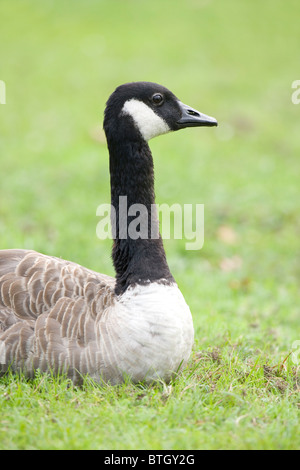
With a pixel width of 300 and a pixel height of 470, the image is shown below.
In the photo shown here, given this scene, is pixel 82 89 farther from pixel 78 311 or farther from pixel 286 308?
pixel 78 311

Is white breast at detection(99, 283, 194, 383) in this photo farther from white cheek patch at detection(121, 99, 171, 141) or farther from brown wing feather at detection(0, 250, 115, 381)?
white cheek patch at detection(121, 99, 171, 141)

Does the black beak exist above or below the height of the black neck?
above

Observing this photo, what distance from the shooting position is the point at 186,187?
34.9 feet

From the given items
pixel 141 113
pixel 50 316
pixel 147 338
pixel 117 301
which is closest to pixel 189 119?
pixel 141 113

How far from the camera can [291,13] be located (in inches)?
845

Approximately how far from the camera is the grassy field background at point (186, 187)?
11.9 ft

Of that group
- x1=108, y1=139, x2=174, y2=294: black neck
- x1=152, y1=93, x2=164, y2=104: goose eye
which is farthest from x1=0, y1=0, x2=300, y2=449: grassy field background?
x1=152, y1=93, x2=164, y2=104: goose eye

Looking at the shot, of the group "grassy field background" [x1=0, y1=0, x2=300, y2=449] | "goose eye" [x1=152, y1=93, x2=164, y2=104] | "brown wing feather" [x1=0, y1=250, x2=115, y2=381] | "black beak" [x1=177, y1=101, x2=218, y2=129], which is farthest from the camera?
"black beak" [x1=177, y1=101, x2=218, y2=129]

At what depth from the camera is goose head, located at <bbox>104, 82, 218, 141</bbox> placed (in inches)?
174

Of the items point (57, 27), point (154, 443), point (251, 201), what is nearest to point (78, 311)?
point (154, 443)

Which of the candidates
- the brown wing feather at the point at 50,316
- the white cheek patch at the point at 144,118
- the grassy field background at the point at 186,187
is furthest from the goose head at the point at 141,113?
the grassy field background at the point at 186,187

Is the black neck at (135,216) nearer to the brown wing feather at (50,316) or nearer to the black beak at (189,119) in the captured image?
the brown wing feather at (50,316)

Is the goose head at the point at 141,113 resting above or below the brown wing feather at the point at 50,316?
above

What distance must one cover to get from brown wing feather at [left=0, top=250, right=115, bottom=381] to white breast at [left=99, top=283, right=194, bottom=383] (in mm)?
116
